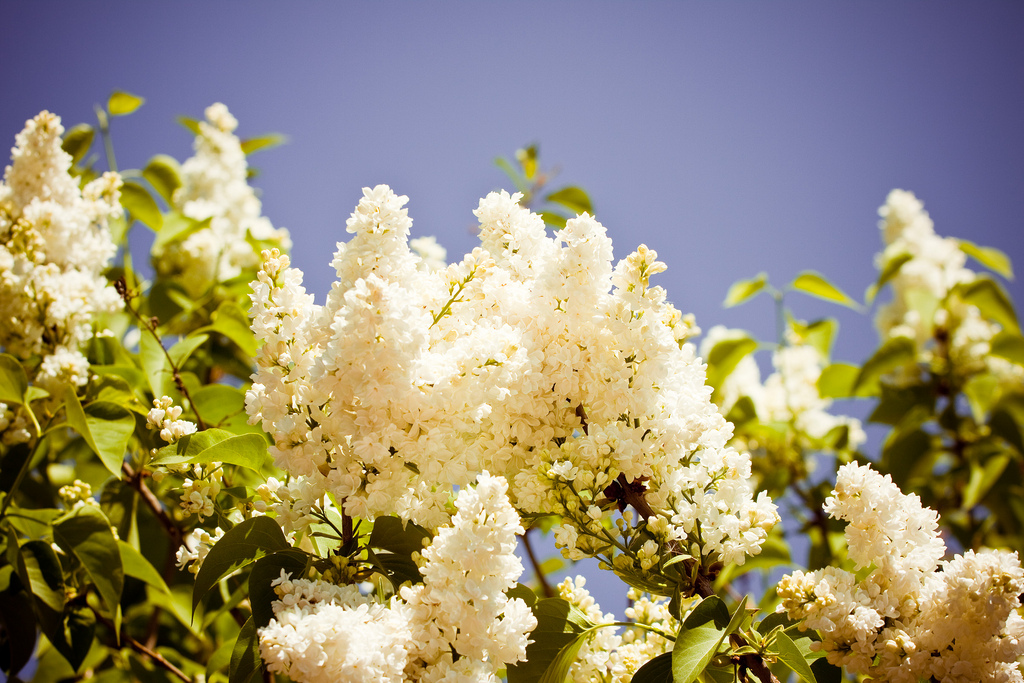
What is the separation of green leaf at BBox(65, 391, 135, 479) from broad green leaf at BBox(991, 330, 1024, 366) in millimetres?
3949

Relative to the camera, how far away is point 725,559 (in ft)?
4.21

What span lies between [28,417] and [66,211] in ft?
2.59

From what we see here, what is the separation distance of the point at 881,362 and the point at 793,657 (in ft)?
9.06

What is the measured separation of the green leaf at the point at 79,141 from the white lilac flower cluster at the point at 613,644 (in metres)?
3.01

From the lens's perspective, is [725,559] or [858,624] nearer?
[858,624]

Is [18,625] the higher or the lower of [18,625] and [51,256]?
the lower

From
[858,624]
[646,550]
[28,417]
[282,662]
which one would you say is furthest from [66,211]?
[858,624]

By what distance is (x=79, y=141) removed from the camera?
315 centimetres

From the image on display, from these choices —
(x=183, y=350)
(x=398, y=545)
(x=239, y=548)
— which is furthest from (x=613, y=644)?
(x=183, y=350)

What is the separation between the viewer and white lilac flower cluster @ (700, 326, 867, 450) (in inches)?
160

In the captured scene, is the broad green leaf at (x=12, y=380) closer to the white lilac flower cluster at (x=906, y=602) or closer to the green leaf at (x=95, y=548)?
the green leaf at (x=95, y=548)

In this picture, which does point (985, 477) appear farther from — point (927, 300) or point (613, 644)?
point (613, 644)

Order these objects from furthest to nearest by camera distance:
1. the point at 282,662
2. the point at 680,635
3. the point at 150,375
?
the point at 150,375 < the point at 680,635 < the point at 282,662

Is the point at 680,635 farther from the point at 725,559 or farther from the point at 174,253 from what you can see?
the point at 174,253
